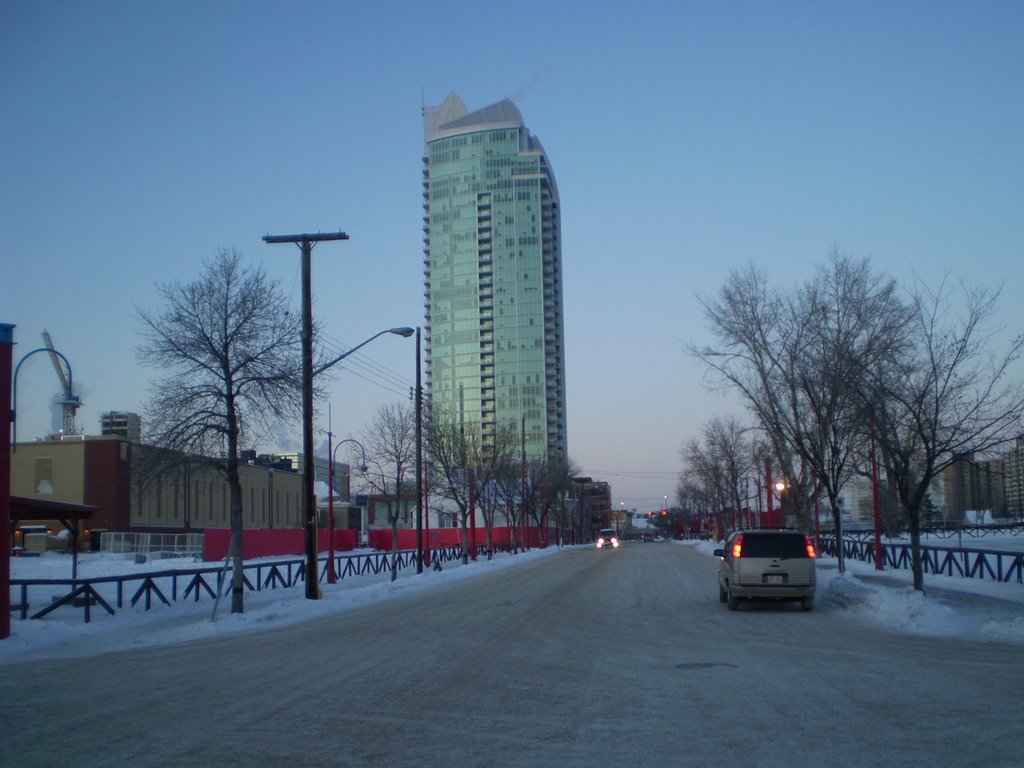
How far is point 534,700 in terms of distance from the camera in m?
10.7

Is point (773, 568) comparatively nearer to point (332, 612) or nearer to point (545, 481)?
point (332, 612)

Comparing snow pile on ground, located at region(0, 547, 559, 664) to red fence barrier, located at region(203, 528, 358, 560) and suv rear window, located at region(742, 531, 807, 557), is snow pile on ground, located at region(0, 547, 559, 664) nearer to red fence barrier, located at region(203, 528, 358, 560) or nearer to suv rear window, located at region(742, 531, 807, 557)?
suv rear window, located at region(742, 531, 807, 557)

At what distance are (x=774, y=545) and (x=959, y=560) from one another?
1515 centimetres

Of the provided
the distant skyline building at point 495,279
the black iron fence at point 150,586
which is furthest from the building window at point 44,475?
the distant skyline building at point 495,279

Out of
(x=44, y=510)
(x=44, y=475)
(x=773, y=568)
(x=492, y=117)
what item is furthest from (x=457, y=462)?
(x=492, y=117)

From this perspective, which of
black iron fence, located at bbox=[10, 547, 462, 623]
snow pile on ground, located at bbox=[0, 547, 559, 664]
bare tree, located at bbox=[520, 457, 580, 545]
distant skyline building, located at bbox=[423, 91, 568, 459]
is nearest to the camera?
snow pile on ground, located at bbox=[0, 547, 559, 664]

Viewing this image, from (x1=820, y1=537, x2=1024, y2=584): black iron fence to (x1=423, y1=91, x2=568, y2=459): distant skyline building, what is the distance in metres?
135

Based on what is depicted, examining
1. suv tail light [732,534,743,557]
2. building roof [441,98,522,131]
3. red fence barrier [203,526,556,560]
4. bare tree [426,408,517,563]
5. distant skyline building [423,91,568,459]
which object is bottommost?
red fence barrier [203,526,556,560]

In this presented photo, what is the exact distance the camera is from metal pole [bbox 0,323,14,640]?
18609mm

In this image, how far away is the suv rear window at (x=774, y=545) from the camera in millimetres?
21891

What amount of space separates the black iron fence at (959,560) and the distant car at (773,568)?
783 cm

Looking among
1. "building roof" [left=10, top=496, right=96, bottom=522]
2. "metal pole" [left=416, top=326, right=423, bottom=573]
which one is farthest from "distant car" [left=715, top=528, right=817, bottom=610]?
"metal pole" [left=416, top=326, right=423, bottom=573]

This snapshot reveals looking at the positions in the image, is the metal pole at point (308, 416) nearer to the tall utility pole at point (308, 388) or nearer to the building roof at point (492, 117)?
the tall utility pole at point (308, 388)

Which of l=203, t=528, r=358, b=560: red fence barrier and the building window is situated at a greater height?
the building window
